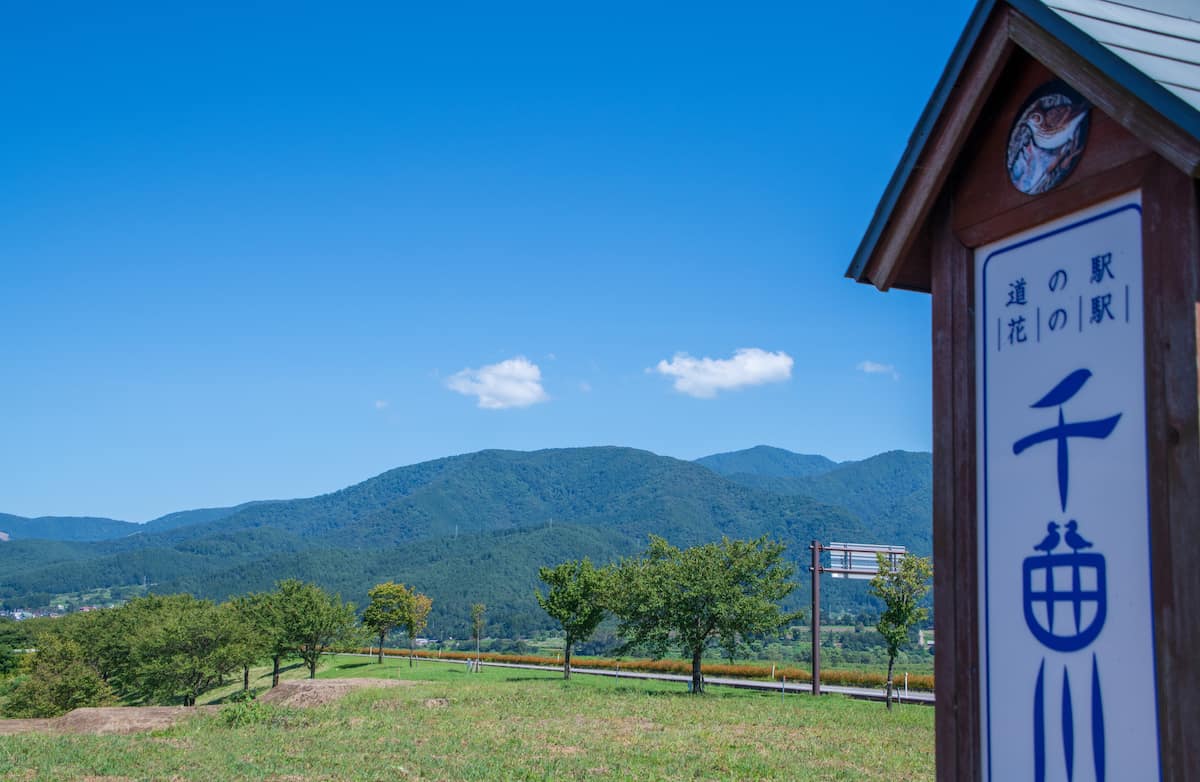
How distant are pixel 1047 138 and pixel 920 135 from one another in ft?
2.04

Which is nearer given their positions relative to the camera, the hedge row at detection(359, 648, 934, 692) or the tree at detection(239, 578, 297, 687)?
the hedge row at detection(359, 648, 934, 692)

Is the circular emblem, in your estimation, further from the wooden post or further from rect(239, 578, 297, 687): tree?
rect(239, 578, 297, 687): tree

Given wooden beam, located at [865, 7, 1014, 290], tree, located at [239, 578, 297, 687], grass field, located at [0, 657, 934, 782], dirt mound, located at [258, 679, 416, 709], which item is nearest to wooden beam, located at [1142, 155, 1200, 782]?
wooden beam, located at [865, 7, 1014, 290]

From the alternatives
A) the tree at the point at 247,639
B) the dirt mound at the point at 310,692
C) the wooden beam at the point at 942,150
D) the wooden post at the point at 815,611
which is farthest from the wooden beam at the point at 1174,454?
the tree at the point at 247,639

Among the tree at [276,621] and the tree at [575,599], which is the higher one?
the tree at [575,599]

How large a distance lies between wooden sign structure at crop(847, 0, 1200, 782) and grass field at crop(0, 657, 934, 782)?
548 inches

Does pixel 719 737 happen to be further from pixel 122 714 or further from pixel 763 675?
pixel 763 675

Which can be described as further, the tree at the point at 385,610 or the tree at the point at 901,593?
the tree at the point at 385,610

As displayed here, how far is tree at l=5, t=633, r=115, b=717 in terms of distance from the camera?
147ft

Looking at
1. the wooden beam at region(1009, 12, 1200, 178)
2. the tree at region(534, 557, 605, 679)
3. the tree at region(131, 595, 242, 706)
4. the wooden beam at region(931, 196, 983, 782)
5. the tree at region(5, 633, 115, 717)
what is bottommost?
the tree at region(5, 633, 115, 717)

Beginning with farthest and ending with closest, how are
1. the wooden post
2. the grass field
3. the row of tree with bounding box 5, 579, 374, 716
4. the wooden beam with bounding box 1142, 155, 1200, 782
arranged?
the row of tree with bounding box 5, 579, 374, 716, the wooden post, the grass field, the wooden beam with bounding box 1142, 155, 1200, 782

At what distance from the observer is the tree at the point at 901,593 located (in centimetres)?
3222

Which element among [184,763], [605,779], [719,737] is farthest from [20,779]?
[719,737]

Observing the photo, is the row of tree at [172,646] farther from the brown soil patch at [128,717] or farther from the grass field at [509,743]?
the grass field at [509,743]
